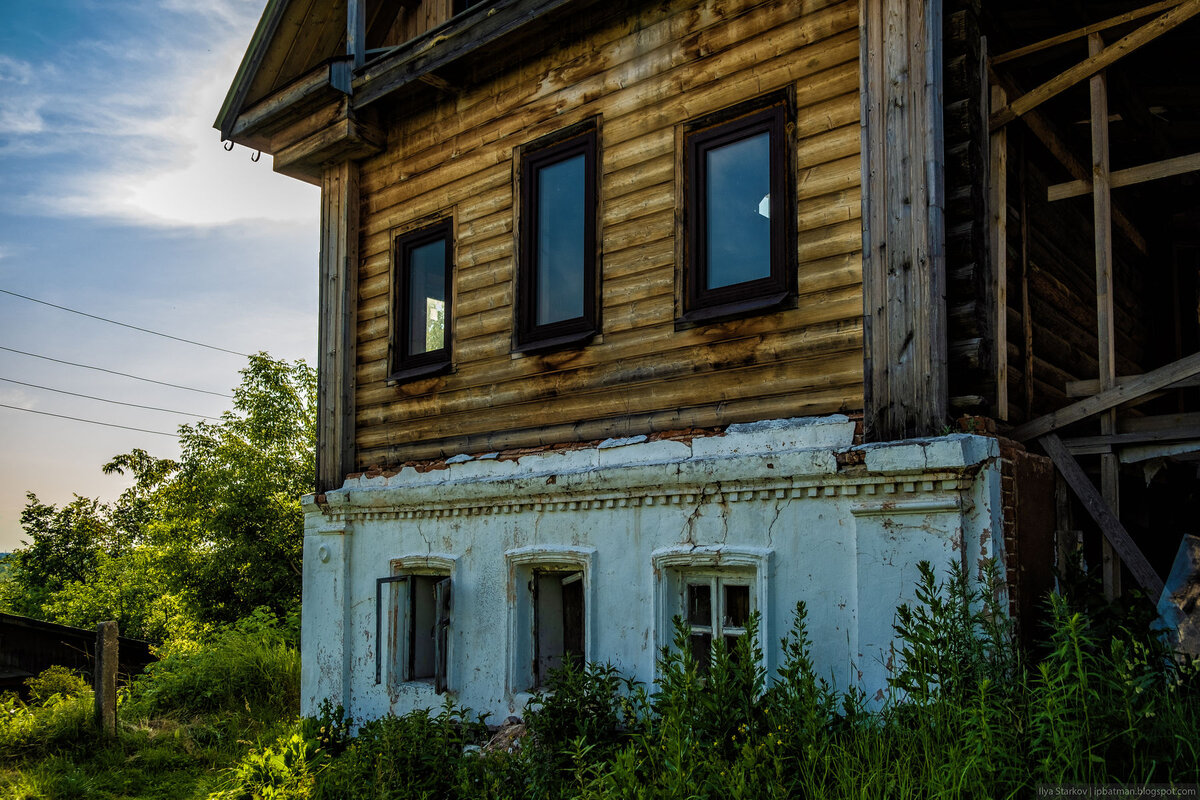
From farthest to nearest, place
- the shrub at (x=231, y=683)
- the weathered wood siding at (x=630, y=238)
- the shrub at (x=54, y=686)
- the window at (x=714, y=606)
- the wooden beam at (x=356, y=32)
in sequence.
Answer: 1. the shrub at (x=54, y=686)
2. the shrub at (x=231, y=683)
3. the wooden beam at (x=356, y=32)
4. the window at (x=714, y=606)
5. the weathered wood siding at (x=630, y=238)

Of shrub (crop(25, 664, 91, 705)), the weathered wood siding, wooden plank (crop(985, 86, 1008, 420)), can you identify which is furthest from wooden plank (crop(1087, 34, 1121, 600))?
shrub (crop(25, 664, 91, 705))

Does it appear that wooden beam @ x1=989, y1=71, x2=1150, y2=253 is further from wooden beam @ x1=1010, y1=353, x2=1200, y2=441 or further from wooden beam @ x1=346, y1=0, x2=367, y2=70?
wooden beam @ x1=346, y1=0, x2=367, y2=70

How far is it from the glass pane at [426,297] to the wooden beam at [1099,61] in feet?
15.4

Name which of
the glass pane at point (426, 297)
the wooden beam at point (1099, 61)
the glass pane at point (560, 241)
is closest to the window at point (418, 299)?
the glass pane at point (426, 297)

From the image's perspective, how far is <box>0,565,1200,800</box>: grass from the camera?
12.0 ft

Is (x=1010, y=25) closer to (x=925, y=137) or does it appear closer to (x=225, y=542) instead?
(x=925, y=137)

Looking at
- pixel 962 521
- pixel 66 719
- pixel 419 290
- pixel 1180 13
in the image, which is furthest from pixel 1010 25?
pixel 66 719

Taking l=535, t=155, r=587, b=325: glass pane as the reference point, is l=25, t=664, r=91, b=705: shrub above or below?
below

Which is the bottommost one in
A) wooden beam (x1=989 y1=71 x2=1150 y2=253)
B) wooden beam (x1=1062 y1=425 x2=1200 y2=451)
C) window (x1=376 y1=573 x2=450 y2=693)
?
window (x1=376 y1=573 x2=450 y2=693)

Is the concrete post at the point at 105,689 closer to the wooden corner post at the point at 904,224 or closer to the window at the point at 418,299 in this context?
the window at the point at 418,299

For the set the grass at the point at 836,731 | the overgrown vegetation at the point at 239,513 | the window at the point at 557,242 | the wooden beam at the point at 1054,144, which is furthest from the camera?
the overgrown vegetation at the point at 239,513

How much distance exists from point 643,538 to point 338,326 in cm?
420

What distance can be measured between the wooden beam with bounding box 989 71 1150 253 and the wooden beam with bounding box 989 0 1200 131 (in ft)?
1.13

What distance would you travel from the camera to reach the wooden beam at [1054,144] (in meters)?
6.29
